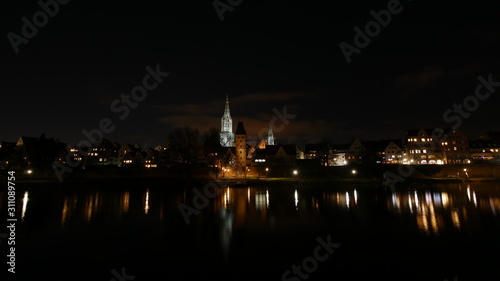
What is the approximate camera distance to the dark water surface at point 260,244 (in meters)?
11.0

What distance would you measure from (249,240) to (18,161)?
7028 cm

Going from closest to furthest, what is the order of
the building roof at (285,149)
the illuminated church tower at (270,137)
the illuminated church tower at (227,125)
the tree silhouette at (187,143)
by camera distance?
the tree silhouette at (187,143), the building roof at (285,149), the illuminated church tower at (227,125), the illuminated church tower at (270,137)

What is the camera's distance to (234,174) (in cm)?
7556

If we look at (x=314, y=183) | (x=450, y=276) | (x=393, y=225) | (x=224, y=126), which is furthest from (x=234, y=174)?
(x=224, y=126)

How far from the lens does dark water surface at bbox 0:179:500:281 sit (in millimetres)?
10977

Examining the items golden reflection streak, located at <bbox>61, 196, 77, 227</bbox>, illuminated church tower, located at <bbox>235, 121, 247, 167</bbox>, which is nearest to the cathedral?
illuminated church tower, located at <bbox>235, 121, 247, 167</bbox>

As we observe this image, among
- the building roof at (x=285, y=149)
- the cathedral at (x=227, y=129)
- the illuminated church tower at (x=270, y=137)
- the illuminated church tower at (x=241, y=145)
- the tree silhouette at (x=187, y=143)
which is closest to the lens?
the tree silhouette at (x=187, y=143)

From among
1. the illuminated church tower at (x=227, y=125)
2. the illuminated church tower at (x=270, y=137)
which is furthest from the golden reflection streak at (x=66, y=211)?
the illuminated church tower at (x=270, y=137)

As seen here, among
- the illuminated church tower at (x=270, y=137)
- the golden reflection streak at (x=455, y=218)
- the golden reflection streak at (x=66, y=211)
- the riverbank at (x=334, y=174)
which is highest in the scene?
the illuminated church tower at (x=270, y=137)

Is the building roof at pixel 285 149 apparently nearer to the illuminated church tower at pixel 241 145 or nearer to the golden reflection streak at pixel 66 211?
the illuminated church tower at pixel 241 145

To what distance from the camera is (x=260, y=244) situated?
1438 centimetres

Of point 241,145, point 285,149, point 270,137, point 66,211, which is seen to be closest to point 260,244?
point 66,211

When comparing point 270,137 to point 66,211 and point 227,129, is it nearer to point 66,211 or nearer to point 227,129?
point 227,129

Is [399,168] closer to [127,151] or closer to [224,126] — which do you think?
[127,151]
